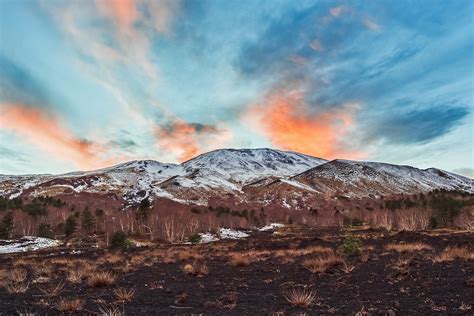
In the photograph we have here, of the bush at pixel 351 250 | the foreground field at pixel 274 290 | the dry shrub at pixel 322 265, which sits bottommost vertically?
the foreground field at pixel 274 290

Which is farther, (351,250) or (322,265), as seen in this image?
(351,250)

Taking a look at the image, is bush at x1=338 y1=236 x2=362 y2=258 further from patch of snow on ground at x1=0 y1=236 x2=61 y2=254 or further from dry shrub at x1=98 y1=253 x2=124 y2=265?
patch of snow on ground at x1=0 y1=236 x2=61 y2=254

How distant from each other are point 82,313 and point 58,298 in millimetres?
3106

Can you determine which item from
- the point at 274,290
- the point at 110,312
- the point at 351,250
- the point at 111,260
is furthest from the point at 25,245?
the point at 110,312

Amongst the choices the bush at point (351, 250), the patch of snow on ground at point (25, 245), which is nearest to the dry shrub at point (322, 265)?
the bush at point (351, 250)

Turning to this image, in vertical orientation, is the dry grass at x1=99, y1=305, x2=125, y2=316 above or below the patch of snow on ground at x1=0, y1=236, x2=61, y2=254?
below

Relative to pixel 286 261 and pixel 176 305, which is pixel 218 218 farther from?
pixel 176 305

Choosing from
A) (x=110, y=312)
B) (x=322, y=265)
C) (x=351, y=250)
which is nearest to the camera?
(x=110, y=312)

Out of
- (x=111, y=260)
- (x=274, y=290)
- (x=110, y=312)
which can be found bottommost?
(x=274, y=290)

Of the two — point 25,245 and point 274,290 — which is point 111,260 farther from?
point 25,245

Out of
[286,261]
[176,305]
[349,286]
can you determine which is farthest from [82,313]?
[286,261]

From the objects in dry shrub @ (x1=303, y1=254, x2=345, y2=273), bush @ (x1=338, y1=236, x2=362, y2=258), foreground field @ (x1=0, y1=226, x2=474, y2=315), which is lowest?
foreground field @ (x1=0, y1=226, x2=474, y2=315)

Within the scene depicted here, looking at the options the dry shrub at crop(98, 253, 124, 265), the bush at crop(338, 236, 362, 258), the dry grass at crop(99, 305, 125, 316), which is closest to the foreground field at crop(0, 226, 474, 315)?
the dry grass at crop(99, 305, 125, 316)

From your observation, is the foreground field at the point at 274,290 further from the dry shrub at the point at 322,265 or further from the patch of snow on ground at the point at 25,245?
the patch of snow on ground at the point at 25,245
